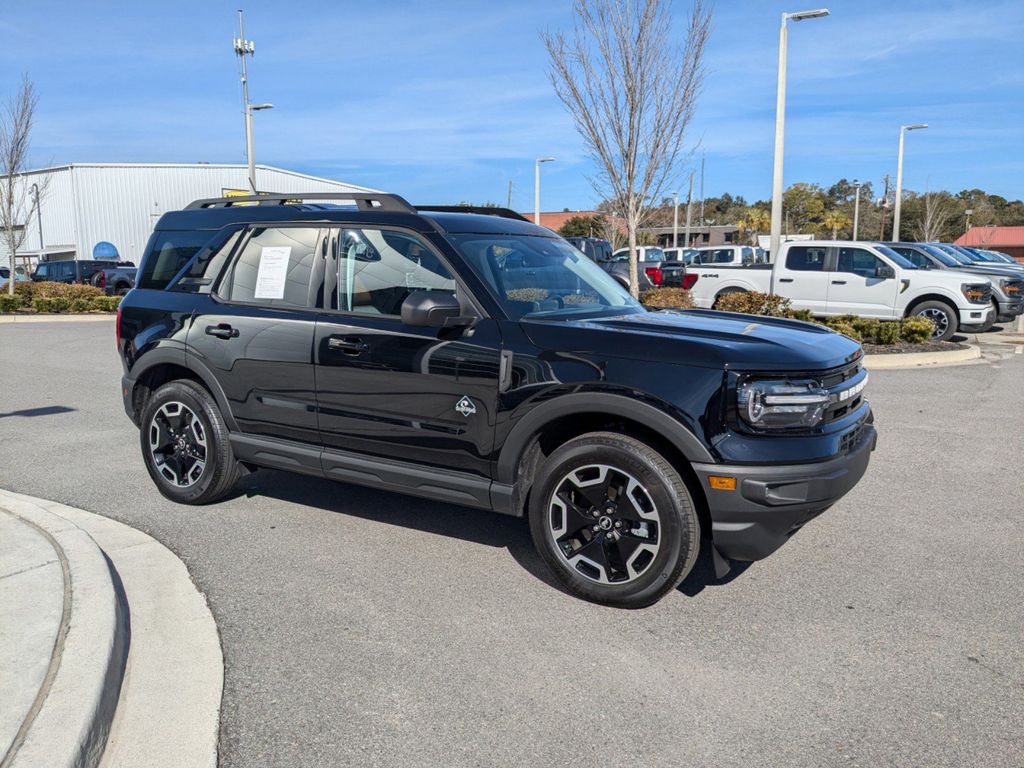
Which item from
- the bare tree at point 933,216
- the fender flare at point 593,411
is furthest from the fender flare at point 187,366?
the bare tree at point 933,216

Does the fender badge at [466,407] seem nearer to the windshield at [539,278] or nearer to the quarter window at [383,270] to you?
the windshield at [539,278]

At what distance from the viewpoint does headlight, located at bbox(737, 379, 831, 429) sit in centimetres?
372

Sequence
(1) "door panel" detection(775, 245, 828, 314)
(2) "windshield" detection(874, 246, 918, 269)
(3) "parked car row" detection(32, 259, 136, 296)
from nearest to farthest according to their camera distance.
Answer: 1. (2) "windshield" detection(874, 246, 918, 269)
2. (1) "door panel" detection(775, 245, 828, 314)
3. (3) "parked car row" detection(32, 259, 136, 296)

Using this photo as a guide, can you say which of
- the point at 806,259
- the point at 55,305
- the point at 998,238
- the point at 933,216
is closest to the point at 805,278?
the point at 806,259

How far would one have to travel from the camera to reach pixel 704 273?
674 inches

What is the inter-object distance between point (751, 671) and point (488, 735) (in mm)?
1147

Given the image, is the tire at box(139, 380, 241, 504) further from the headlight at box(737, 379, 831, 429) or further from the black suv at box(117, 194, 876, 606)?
the headlight at box(737, 379, 831, 429)

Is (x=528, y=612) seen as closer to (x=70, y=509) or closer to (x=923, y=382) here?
(x=70, y=509)

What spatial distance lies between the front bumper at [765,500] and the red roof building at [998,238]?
75816 millimetres

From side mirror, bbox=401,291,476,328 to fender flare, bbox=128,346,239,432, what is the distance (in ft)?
5.32

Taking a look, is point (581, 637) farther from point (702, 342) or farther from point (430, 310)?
point (430, 310)

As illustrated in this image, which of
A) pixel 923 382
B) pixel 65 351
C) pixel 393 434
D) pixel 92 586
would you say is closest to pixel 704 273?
pixel 923 382

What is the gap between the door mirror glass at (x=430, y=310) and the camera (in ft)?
13.7

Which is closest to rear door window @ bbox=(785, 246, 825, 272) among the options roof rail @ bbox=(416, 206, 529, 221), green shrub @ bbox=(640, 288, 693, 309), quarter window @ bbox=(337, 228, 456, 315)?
green shrub @ bbox=(640, 288, 693, 309)
